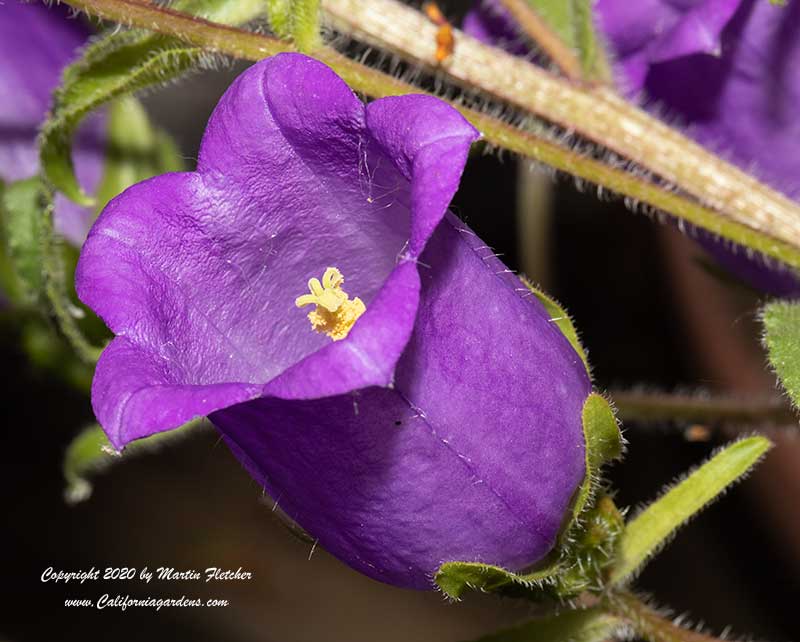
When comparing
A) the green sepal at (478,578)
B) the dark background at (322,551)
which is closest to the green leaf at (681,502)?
the green sepal at (478,578)

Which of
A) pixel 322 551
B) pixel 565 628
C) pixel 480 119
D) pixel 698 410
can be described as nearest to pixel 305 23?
pixel 480 119

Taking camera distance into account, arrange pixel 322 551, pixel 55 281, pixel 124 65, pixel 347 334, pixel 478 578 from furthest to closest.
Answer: pixel 322 551 < pixel 55 281 < pixel 124 65 < pixel 478 578 < pixel 347 334

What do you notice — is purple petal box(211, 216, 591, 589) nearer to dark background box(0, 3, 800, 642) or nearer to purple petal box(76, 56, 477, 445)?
purple petal box(76, 56, 477, 445)

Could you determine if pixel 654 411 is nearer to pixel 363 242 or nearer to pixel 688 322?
pixel 363 242

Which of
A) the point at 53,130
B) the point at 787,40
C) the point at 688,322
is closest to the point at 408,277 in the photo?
the point at 53,130

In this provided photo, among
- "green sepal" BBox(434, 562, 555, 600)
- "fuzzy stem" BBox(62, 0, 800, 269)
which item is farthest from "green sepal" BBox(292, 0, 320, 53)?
"green sepal" BBox(434, 562, 555, 600)

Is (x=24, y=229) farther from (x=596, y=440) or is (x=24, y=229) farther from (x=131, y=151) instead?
(x=596, y=440)
